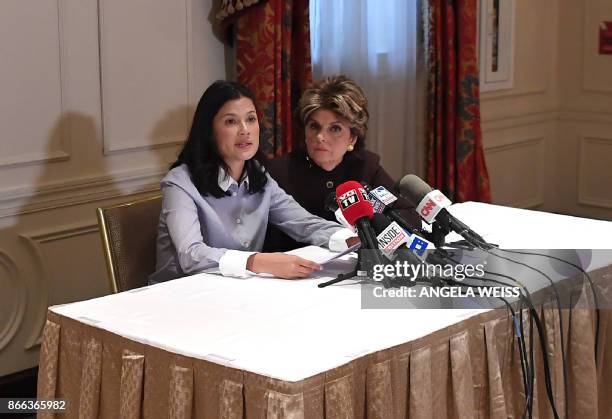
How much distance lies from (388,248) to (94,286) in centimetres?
Answer: 176

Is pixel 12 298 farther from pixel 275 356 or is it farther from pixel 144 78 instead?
pixel 275 356

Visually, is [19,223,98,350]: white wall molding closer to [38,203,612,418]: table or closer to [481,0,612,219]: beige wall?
[38,203,612,418]: table

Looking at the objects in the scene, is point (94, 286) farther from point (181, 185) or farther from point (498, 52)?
point (498, 52)

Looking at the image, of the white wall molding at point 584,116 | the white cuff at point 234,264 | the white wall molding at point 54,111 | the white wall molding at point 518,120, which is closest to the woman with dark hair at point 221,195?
the white cuff at point 234,264

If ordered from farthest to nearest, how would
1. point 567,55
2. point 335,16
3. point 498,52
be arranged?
point 567,55 < point 498,52 < point 335,16

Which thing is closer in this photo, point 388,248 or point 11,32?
point 388,248

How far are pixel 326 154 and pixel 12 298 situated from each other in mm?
1236

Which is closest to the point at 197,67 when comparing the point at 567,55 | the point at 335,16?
the point at 335,16

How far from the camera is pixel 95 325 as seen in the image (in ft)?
7.25

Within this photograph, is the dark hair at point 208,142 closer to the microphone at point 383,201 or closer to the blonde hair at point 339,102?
the blonde hair at point 339,102

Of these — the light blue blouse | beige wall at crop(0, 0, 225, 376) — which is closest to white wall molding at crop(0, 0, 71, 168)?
beige wall at crop(0, 0, 225, 376)

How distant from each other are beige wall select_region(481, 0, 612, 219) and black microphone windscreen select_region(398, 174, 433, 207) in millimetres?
3260

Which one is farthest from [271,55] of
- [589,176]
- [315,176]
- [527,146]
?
[589,176]

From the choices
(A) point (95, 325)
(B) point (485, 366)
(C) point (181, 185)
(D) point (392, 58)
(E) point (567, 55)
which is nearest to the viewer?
(A) point (95, 325)
